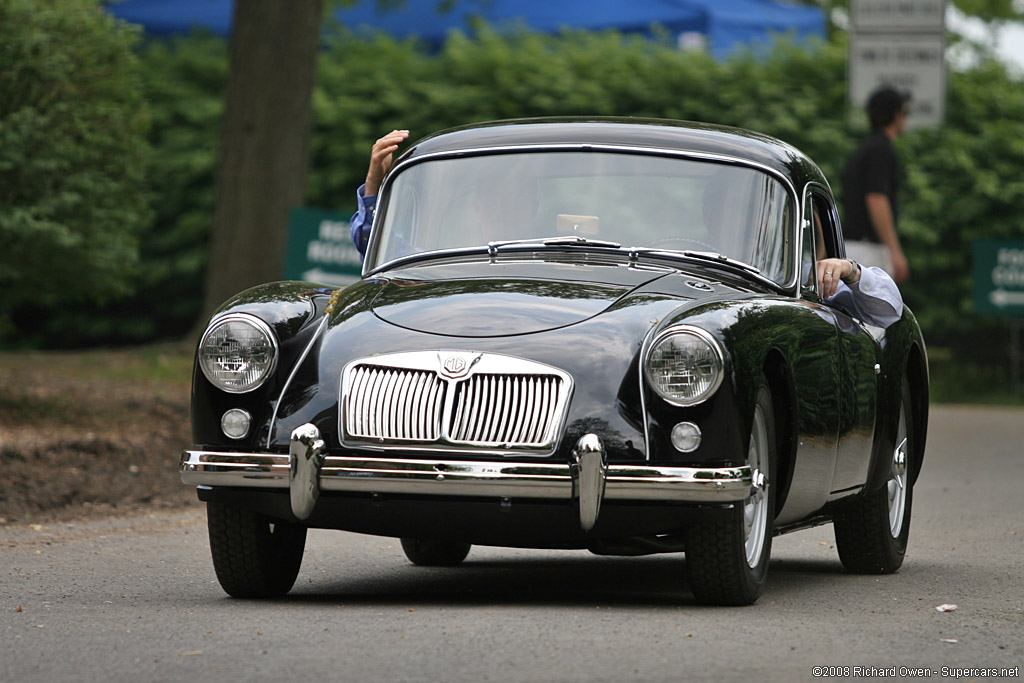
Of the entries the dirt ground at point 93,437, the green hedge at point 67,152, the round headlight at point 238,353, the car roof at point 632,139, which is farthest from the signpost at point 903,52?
the round headlight at point 238,353

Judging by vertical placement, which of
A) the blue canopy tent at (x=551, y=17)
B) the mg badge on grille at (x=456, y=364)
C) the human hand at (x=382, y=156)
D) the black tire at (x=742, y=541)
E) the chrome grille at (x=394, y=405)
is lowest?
the black tire at (x=742, y=541)

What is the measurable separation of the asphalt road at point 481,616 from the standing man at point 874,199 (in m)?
2.72

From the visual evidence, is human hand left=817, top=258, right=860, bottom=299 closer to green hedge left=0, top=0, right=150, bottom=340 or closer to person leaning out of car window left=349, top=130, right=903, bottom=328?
person leaning out of car window left=349, top=130, right=903, bottom=328

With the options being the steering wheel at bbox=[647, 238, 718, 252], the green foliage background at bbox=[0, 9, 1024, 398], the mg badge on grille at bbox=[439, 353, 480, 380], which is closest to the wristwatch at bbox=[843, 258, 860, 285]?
the steering wheel at bbox=[647, 238, 718, 252]

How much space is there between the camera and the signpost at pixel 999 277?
53.2 ft

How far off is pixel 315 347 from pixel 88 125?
5.94m

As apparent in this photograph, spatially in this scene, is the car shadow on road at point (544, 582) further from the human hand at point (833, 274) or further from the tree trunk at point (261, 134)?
the tree trunk at point (261, 134)

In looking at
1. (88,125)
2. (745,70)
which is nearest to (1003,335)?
(745,70)

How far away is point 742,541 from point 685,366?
0.56 meters

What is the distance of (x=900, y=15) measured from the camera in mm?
13477

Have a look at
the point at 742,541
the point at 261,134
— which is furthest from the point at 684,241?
the point at 261,134

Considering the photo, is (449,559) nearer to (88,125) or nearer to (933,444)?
(88,125)

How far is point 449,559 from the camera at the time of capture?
22.7 feet

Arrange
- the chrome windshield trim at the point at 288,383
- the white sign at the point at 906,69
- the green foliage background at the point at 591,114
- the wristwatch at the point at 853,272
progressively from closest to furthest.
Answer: the chrome windshield trim at the point at 288,383
the wristwatch at the point at 853,272
the white sign at the point at 906,69
the green foliage background at the point at 591,114
